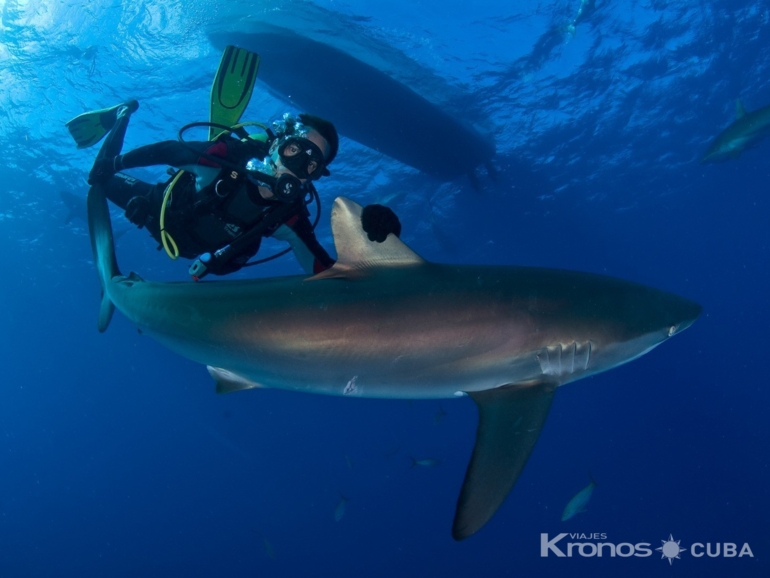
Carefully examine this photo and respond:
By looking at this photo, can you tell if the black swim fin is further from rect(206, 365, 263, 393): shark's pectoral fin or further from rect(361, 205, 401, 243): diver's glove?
rect(361, 205, 401, 243): diver's glove

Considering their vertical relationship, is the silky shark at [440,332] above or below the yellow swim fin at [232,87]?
below

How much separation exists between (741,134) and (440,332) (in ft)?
49.3

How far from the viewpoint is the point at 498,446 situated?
2500mm

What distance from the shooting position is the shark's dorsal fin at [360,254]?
108 inches

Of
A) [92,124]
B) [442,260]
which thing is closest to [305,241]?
[92,124]

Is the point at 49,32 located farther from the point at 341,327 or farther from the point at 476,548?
the point at 476,548

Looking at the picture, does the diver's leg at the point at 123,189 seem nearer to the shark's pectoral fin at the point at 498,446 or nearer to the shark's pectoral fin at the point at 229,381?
the shark's pectoral fin at the point at 229,381

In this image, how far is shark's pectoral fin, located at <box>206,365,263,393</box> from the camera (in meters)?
3.16

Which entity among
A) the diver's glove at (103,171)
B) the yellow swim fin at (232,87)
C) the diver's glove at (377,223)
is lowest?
the diver's glove at (377,223)

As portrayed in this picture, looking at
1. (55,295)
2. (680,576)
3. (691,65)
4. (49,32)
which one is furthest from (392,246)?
(55,295)

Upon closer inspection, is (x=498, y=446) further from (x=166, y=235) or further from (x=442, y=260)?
(x=442, y=260)

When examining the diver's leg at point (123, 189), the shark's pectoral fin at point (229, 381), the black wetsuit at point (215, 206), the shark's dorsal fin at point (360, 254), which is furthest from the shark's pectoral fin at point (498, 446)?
the diver's leg at point (123, 189)

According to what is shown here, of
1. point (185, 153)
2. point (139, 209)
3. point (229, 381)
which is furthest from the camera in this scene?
point (139, 209)

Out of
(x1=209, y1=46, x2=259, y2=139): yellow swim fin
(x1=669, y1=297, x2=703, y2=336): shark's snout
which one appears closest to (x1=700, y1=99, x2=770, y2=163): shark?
(x1=669, y1=297, x2=703, y2=336): shark's snout
